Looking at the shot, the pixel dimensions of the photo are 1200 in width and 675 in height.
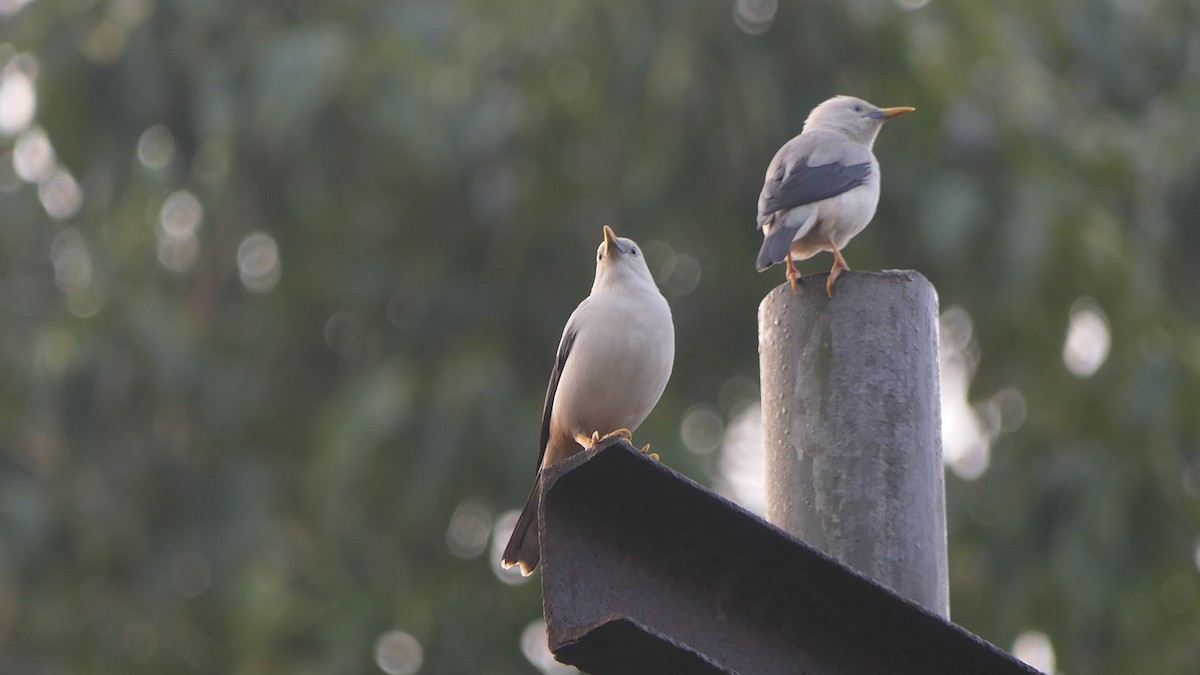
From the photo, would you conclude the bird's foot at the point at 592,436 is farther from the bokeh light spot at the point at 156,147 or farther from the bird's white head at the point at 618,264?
the bokeh light spot at the point at 156,147

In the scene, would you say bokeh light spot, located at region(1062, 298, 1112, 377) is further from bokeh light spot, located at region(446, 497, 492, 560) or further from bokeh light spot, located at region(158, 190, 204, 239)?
bokeh light spot, located at region(158, 190, 204, 239)

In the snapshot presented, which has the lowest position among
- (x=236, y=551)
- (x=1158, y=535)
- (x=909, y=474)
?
(x=236, y=551)

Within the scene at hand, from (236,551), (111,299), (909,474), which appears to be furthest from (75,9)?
(909,474)

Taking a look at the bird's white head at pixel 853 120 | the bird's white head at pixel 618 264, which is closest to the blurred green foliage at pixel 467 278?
the bird's white head at pixel 853 120

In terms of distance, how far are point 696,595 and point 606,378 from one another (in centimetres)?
172

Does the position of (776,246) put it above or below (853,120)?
above

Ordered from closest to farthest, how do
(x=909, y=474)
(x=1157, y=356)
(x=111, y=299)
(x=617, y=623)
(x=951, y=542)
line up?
(x=617, y=623)
(x=909, y=474)
(x=1157, y=356)
(x=951, y=542)
(x=111, y=299)

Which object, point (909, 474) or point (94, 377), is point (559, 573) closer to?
point (909, 474)

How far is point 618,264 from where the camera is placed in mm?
5855

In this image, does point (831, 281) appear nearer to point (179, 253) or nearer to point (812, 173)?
point (812, 173)

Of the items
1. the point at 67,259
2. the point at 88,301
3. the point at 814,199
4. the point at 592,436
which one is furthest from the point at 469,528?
the point at 592,436

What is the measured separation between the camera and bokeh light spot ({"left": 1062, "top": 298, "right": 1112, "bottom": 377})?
466 inches

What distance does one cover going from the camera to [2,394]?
47.3 ft

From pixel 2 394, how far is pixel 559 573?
480 inches
